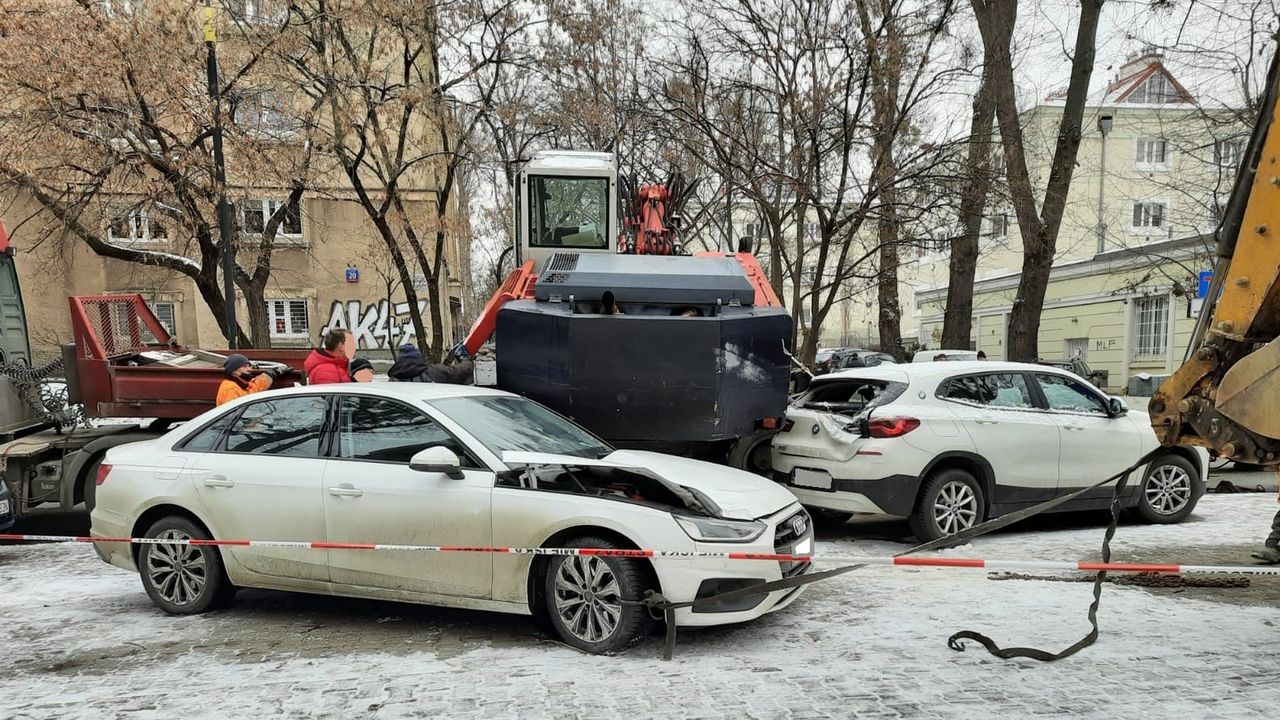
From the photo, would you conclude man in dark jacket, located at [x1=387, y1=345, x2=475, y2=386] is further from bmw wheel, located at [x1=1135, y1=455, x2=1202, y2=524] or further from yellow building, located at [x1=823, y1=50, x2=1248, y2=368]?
yellow building, located at [x1=823, y1=50, x2=1248, y2=368]

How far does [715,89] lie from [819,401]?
1001 cm

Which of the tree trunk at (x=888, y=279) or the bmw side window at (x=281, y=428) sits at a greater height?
the tree trunk at (x=888, y=279)

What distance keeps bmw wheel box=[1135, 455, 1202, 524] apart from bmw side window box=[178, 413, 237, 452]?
7.89 m

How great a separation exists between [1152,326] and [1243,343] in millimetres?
24672

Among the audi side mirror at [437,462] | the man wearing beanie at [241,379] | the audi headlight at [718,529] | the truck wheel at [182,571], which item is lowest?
the truck wheel at [182,571]

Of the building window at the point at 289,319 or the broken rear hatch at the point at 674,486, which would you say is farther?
the building window at the point at 289,319

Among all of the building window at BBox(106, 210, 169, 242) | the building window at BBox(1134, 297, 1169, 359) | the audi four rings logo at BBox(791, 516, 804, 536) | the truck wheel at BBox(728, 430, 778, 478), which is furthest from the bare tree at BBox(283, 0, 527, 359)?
the building window at BBox(1134, 297, 1169, 359)

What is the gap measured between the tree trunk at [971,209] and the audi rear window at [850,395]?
646cm

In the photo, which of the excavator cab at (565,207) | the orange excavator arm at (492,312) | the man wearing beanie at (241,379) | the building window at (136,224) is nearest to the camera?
the man wearing beanie at (241,379)

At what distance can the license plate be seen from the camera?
7199 mm

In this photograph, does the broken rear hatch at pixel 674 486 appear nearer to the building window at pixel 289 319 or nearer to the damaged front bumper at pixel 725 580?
the damaged front bumper at pixel 725 580

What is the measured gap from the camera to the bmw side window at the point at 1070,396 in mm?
7645

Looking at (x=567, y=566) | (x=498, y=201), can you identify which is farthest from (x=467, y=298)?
(x=567, y=566)

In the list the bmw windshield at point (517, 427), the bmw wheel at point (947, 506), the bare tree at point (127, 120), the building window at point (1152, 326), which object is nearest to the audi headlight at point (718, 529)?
the bmw windshield at point (517, 427)
